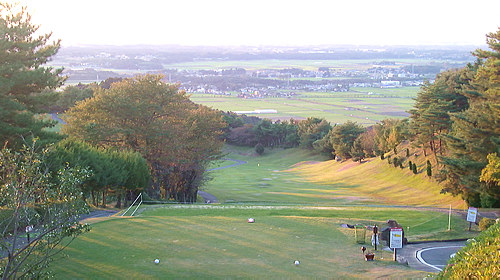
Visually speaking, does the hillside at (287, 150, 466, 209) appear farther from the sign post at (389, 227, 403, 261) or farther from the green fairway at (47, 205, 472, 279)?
the sign post at (389, 227, 403, 261)

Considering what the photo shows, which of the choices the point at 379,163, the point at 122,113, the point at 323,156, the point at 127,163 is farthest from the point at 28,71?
the point at 323,156

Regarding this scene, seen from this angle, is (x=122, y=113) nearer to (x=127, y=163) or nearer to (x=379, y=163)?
(x=127, y=163)

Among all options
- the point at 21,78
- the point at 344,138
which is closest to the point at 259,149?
the point at 344,138

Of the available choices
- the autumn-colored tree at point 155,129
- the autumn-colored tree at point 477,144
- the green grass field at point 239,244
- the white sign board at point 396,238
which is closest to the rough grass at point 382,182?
the autumn-colored tree at point 477,144

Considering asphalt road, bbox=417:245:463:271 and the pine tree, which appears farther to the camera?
the pine tree

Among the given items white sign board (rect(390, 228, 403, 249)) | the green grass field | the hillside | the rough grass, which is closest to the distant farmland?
the rough grass

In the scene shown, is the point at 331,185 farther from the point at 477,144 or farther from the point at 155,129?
the point at 477,144
